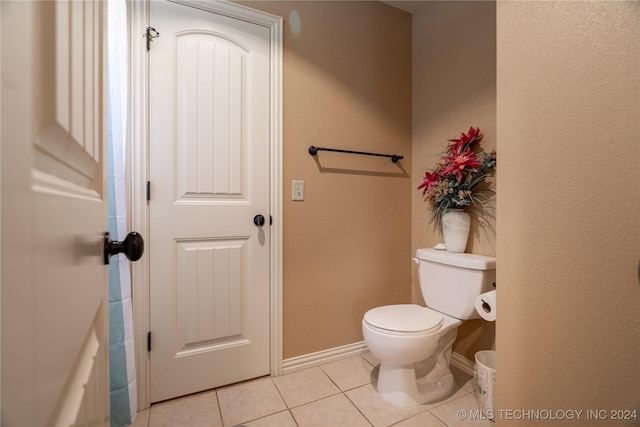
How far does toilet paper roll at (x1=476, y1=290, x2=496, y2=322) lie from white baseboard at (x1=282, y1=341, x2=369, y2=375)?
35.4 inches

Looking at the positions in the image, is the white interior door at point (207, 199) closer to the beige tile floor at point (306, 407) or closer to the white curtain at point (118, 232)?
the beige tile floor at point (306, 407)

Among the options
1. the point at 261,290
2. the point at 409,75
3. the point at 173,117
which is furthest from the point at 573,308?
the point at 409,75

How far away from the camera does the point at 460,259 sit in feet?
4.92

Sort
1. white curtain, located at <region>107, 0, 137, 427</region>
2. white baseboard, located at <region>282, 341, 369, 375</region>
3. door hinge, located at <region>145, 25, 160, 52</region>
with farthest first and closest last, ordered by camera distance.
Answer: white baseboard, located at <region>282, 341, 369, 375</region>
door hinge, located at <region>145, 25, 160, 52</region>
white curtain, located at <region>107, 0, 137, 427</region>

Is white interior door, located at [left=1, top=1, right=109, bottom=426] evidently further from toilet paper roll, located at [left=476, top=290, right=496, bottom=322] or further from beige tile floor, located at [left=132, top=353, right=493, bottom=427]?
toilet paper roll, located at [left=476, top=290, right=496, bottom=322]

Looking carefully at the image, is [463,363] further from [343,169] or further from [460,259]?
[343,169]

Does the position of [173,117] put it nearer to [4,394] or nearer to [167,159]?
[167,159]

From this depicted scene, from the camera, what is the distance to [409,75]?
83.4 inches

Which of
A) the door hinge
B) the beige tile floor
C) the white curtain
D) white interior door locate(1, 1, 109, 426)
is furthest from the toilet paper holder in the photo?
the door hinge

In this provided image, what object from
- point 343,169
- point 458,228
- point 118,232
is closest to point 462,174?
point 458,228

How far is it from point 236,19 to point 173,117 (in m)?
0.65

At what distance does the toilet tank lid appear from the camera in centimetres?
142

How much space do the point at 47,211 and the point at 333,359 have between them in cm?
190

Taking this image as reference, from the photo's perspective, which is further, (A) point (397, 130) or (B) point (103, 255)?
(A) point (397, 130)
